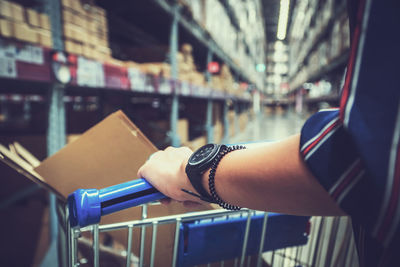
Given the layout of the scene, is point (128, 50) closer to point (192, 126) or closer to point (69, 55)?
point (192, 126)

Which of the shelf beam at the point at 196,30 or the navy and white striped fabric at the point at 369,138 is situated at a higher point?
the shelf beam at the point at 196,30

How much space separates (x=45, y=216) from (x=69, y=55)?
897 mm

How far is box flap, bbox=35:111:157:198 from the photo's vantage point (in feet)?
2.26

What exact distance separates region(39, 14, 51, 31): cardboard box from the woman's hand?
35.2 inches

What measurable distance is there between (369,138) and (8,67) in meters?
1.04

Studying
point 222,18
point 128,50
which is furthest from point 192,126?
point 222,18

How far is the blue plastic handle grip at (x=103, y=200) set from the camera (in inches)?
18.4

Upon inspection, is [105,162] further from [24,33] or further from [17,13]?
[17,13]

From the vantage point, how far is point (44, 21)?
→ 1056mm

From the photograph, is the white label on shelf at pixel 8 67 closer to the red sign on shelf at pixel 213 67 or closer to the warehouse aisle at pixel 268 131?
the warehouse aisle at pixel 268 131

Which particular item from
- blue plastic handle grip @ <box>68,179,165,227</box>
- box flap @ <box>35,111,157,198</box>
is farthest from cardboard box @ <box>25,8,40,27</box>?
blue plastic handle grip @ <box>68,179,165,227</box>

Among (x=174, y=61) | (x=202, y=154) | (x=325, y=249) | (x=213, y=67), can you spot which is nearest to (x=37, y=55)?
(x=202, y=154)

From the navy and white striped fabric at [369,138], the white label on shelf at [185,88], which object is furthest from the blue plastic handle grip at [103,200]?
the white label on shelf at [185,88]

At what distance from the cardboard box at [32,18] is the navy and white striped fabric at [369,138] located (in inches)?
45.0
